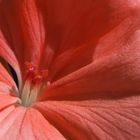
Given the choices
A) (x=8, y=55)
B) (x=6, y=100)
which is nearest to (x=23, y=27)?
(x=8, y=55)

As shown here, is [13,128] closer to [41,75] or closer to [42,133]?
[42,133]

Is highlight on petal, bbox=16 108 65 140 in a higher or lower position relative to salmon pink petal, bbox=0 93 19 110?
lower

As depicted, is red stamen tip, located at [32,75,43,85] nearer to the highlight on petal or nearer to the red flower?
the red flower

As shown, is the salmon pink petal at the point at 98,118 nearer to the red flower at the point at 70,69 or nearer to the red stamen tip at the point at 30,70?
the red flower at the point at 70,69

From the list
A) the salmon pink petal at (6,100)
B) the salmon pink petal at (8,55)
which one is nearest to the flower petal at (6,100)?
the salmon pink petal at (6,100)

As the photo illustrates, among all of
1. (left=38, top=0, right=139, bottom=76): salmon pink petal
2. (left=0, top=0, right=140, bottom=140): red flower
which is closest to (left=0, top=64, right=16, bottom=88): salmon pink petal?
(left=0, top=0, right=140, bottom=140): red flower

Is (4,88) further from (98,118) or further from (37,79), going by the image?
(98,118)

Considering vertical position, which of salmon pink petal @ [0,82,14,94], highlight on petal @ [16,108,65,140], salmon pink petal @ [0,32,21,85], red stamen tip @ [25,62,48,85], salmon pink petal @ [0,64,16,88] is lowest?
highlight on petal @ [16,108,65,140]
